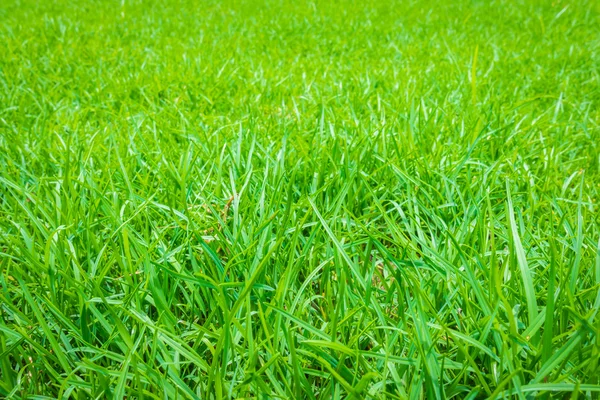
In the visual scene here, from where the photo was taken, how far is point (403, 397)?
31.0 inches

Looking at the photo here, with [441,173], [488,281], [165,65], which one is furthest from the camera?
[165,65]

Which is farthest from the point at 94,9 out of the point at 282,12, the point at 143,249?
the point at 143,249

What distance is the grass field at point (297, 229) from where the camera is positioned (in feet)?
2.78

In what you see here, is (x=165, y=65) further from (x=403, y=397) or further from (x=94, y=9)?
(x=94, y=9)

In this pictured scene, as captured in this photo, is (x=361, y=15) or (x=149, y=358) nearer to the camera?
(x=149, y=358)

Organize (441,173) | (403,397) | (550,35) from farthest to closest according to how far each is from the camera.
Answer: (550,35) → (441,173) → (403,397)

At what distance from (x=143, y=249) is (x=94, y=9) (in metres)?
5.07

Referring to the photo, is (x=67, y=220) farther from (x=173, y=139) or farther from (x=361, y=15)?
(x=361, y=15)

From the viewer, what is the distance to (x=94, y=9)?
5.21 m

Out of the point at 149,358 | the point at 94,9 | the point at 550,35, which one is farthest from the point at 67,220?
the point at 94,9

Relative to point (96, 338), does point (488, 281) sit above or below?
above

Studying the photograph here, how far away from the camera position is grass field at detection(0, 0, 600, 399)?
0.85 metres

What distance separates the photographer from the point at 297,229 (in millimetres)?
1065

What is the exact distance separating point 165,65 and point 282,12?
8.13ft
